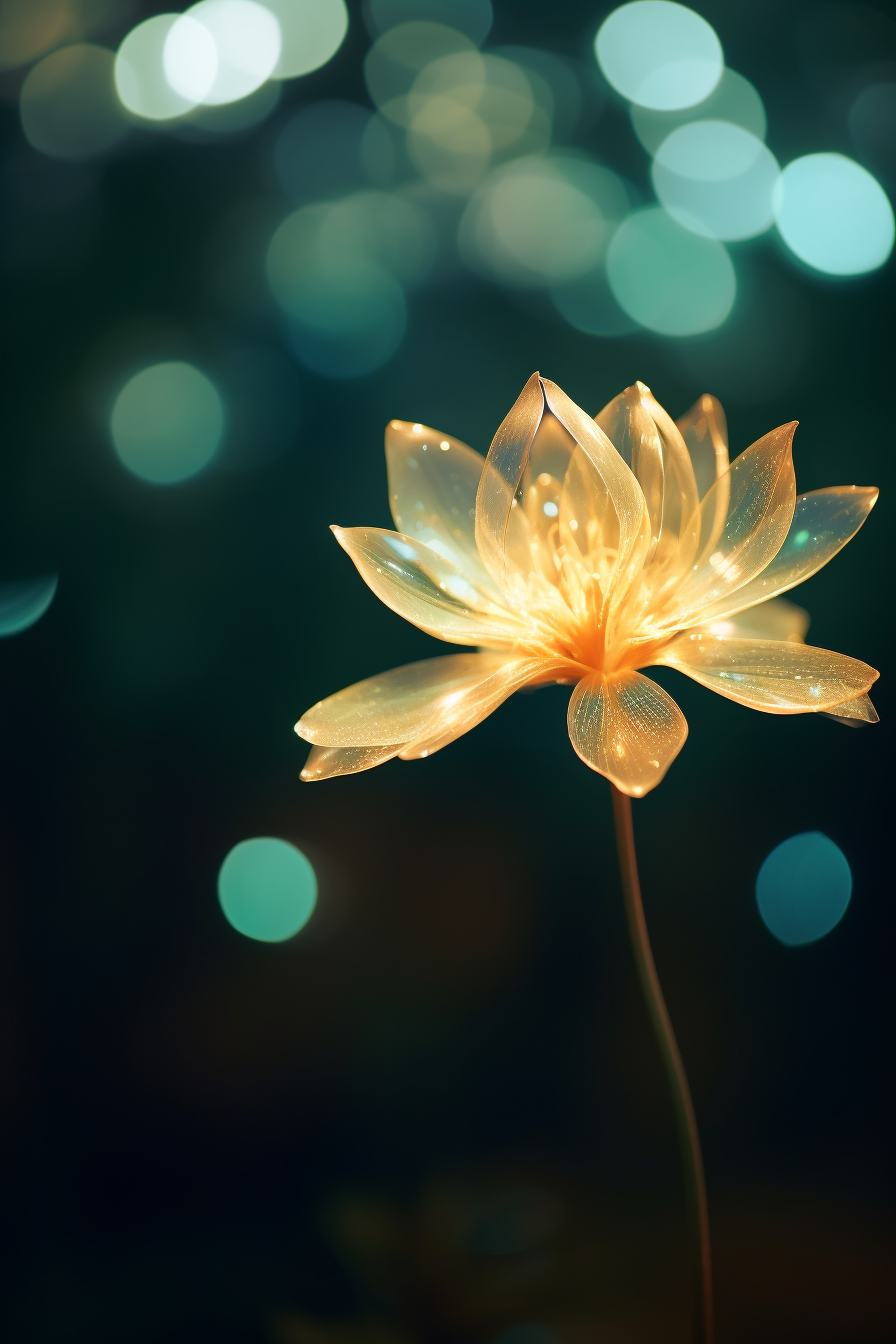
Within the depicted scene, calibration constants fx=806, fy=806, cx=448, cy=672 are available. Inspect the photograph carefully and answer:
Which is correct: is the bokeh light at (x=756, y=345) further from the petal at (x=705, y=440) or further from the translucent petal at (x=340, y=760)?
the translucent petal at (x=340, y=760)

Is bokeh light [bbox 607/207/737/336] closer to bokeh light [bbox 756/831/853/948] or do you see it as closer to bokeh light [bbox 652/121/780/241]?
bokeh light [bbox 652/121/780/241]

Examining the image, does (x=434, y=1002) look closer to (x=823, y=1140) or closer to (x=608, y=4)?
(x=823, y=1140)

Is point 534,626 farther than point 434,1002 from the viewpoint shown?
No

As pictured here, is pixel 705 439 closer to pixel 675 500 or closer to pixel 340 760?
pixel 675 500

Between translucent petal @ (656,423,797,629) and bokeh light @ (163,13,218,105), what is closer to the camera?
translucent petal @ (656,423,797,629)

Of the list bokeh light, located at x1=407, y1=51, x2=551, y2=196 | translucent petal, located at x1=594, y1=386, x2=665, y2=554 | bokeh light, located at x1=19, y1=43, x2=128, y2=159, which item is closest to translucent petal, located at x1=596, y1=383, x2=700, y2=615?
translucent petal, located at x1=594, y1=386, x2=665, y2=554

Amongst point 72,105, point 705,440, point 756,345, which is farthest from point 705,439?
point 72,105

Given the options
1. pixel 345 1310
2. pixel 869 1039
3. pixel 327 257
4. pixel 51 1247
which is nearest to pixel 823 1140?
pixel 869 1039

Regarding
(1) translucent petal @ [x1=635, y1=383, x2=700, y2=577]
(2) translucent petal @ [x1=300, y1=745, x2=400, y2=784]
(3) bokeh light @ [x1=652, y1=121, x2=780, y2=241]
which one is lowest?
(2) translucent petal @ [x1=300, y1=745, x2=400, y2=784]

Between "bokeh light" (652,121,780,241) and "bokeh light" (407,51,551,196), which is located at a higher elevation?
"bokeh light" (407,51,551,196)
